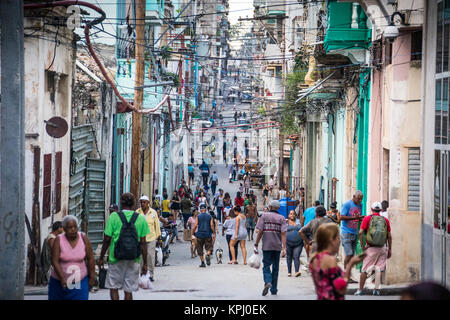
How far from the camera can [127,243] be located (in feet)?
33.5

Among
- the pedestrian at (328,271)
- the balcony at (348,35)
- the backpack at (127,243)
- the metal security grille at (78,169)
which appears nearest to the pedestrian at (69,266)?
the backpack at (127,243)

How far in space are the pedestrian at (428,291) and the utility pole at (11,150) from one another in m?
6.42

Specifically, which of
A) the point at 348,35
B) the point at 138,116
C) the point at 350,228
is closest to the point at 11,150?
the point at 350,228

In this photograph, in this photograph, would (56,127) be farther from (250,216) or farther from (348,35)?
(250,216)

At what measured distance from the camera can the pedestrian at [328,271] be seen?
7.04 metres

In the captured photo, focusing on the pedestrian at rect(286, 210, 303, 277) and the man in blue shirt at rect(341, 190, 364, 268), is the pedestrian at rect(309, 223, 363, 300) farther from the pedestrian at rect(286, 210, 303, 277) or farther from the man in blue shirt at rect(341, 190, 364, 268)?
the pedestrian at rect(286, 210, 303, 277)

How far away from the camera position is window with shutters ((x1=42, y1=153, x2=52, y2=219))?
1609 cm

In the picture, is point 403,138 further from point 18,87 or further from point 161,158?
point 161,158

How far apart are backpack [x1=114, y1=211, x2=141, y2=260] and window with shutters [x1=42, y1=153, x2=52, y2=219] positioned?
6150 millimetres

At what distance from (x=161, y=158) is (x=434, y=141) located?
29.5 m

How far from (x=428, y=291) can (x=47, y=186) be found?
39.8ft

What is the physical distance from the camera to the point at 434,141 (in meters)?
13.1

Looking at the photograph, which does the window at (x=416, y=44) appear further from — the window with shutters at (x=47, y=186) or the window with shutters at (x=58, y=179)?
the window with shutters at (x=58, y=179)
